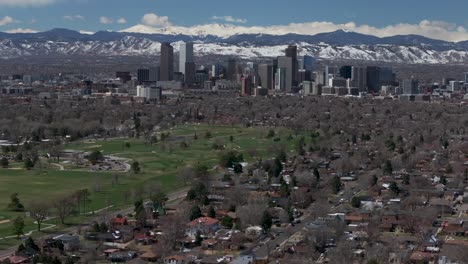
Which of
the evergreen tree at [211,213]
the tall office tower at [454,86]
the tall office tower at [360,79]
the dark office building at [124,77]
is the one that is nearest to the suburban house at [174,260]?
the evergreen tree at [211,213]

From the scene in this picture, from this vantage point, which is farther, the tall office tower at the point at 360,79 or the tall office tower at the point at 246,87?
the tall office tower at the point at 360,79

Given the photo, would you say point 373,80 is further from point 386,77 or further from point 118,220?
point 118,220

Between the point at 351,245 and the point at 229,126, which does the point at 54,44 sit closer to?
the point at 229,126

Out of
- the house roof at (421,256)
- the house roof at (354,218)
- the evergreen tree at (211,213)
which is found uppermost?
the evergreen tree at (211,213)

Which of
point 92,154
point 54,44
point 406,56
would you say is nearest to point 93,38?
point 54,44

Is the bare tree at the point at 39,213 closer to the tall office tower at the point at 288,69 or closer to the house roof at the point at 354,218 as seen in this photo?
the house roof at the point at 354,218

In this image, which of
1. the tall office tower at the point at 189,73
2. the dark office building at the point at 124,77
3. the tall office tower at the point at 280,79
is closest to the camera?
the tall office tower at the point at 280,79

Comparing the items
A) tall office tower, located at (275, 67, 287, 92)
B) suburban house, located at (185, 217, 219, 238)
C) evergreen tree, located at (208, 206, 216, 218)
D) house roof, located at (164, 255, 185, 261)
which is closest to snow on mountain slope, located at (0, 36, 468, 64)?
tall office tower, located at (275, 67, 287, 92)
